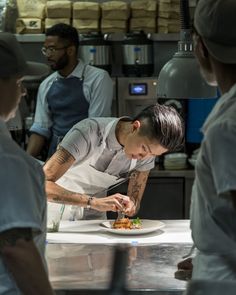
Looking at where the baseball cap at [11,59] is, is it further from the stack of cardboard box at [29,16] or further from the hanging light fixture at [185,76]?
the stack of cardboard box at [29,16]

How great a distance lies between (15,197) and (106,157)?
180cm

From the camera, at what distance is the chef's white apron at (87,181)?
3.48 metres

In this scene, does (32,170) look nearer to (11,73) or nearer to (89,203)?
(11,73)

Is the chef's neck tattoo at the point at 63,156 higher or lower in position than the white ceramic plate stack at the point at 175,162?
higher

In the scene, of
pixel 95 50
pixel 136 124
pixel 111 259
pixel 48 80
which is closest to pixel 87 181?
pixel 136 124

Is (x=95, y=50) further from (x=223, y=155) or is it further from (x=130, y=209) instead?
(x=223, y=155)

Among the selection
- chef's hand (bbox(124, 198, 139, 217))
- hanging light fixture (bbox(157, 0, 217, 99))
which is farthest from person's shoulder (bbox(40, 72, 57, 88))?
hanging light fixture (bbox(157, 0, 217, 99))

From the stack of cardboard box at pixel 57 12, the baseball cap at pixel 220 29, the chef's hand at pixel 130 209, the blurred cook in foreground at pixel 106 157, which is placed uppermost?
the baseball cap at pixel 220 29

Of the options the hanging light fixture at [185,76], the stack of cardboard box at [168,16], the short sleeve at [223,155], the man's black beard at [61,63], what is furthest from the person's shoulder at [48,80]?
the short sleeve at [223,155]

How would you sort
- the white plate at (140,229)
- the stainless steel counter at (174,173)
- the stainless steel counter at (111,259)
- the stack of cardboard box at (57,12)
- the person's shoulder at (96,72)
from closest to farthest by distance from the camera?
the stainless steel counter at (111,259), the white plate at (140,229), the person's shoulder at (96,72), the stainless steel counter at (174,173), the stack of cardboard box at (57,12)

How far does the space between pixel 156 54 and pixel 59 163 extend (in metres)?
2.45

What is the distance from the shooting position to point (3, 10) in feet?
16.5

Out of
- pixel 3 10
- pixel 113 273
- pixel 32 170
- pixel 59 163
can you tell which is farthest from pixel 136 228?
pixel 3 10

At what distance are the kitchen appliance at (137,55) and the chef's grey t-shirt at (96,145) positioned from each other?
1.63 m
